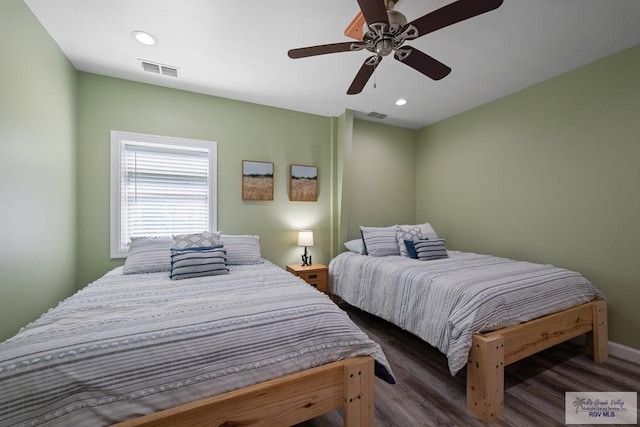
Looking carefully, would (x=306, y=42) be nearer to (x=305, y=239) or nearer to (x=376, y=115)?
(x=376, y=115)

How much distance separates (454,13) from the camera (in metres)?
1.32

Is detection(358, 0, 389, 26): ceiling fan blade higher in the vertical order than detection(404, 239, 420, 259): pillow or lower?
higher

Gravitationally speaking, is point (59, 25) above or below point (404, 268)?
above

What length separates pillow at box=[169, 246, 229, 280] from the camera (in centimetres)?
201

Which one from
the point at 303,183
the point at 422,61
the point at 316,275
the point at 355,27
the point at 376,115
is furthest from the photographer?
the point at 376,115

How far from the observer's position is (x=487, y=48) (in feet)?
7.16

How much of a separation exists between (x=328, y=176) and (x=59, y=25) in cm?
285

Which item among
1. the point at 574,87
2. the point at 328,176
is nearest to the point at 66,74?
the point at 328,176

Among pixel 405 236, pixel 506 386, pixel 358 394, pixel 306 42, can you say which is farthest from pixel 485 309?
pixel 306 42

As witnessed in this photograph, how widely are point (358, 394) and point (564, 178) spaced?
2894mm

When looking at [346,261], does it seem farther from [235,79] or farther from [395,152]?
[235,79]

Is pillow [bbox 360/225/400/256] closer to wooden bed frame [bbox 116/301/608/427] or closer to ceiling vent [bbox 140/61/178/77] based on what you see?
wooden bed frame [bbox 116/301/608/427]

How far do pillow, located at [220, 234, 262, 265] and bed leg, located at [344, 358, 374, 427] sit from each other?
1510 mm

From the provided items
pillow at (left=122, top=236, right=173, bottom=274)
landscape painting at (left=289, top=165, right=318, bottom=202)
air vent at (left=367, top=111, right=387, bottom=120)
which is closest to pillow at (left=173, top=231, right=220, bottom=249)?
pillow at (left=122, top=236, right=173, bottom=274)
